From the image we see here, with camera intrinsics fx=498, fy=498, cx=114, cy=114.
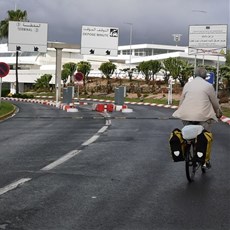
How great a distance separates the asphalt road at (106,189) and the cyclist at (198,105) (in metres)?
0.99

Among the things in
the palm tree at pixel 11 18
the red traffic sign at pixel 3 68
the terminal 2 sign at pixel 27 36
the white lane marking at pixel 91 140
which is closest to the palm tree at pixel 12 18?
the palm tree at pixel 11 18

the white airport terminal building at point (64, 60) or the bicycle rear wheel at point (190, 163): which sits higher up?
the white airport terminal building at point (64, 60)

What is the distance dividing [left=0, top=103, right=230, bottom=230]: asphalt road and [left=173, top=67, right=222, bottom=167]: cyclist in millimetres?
992

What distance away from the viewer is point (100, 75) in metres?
80.4

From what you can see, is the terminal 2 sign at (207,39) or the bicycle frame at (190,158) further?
the terminal 2 sign at (207,39)

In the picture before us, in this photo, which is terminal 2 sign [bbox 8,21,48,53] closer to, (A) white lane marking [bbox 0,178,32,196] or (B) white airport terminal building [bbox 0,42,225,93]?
(A) white lane marking [bbox 0,178,32,196]

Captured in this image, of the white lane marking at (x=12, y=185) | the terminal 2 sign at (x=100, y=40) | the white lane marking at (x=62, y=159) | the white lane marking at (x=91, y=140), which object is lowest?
the white lane marking at (x=91, y=140)

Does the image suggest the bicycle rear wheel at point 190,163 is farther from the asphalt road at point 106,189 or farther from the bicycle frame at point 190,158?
the asphalt road at point 106,189

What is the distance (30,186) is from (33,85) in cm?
7974

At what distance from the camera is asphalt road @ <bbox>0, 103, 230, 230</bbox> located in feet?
18.1

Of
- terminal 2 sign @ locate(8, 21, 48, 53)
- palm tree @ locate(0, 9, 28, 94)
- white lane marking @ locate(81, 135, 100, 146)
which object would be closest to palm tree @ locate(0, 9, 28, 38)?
palm tree @ locate(0, 9, 28, 94)

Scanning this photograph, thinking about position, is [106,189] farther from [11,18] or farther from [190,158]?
[11,18]

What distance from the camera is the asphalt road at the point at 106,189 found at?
551 centimetres

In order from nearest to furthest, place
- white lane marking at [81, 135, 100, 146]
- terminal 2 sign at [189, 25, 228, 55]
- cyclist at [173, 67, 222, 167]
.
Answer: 1. cyclist at [173, 67, 222, 167]
2. white lane marking at [81, 135, 100, 146]
3. terminal 2 sign at [189, 25, 228, 55]
